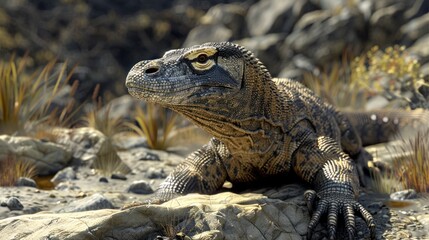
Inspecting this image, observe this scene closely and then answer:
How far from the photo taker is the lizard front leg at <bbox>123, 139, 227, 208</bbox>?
5918mm

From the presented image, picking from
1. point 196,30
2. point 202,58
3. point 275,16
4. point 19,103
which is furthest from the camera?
point 196,30

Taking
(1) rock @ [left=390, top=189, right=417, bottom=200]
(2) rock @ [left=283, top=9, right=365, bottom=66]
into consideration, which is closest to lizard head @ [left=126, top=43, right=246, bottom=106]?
(1) rock @ [left=390, top=189, right=417, bottom=200]

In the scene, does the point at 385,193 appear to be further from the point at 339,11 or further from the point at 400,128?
the point at 339,11

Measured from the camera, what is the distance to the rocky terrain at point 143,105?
456cm

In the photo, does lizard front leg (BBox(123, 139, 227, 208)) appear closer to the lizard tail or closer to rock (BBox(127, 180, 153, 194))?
rock (BBox(127, 180, 153, 194))

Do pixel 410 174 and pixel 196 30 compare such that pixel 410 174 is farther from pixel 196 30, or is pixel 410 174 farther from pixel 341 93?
pixel 196 30

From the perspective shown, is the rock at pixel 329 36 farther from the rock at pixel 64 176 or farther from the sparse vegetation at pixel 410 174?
the sparse vegetation at pixel 410 174

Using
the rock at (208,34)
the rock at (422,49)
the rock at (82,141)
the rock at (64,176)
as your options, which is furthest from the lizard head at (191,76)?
the rock at (208,34)

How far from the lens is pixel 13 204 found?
605cm

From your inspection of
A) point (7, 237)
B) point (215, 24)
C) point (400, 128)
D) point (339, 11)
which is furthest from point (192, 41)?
point (7, 237)

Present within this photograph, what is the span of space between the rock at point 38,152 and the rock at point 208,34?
15.3 m

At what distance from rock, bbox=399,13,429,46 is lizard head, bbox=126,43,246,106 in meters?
14.2

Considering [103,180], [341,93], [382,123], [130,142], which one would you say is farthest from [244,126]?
[341,93]

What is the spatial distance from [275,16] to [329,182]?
59.4 ft
